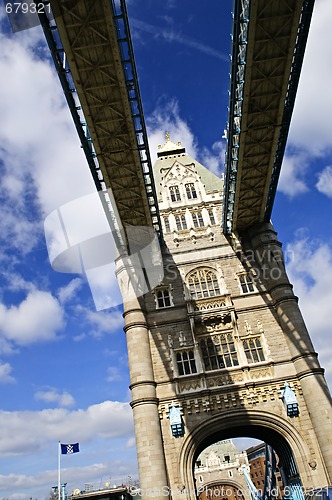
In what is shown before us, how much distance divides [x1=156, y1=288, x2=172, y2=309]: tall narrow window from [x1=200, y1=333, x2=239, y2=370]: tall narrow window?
369cm

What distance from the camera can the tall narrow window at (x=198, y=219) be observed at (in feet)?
110

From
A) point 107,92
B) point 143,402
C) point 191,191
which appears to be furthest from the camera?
point 191,191

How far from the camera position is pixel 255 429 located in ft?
89.1

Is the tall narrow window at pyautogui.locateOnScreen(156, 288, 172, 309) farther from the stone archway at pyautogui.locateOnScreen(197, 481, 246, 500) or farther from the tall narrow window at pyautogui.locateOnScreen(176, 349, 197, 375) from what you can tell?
the stone archway at pyautogui.locateOnScreen(197, 481, 246, 500)

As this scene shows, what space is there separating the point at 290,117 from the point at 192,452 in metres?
20.1

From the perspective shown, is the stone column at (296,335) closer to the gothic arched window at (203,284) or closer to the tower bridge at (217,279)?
the tower bridge at (217,279)

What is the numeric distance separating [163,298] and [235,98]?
1434 cm

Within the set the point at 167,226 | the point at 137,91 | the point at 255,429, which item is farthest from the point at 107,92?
the point at 255,429

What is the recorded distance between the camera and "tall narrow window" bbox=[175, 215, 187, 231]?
3331 centimetres

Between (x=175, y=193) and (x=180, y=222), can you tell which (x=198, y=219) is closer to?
(x=180, y=222)

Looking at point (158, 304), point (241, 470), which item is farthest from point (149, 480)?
point (241, 470)

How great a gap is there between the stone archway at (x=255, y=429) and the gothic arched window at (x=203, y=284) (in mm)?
8144

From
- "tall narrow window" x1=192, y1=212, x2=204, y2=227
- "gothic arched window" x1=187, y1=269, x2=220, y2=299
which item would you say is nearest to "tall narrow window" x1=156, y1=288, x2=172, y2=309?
"gothic arched window" x1=187, y1=269, x2=220, y2=299

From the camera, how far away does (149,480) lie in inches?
904
